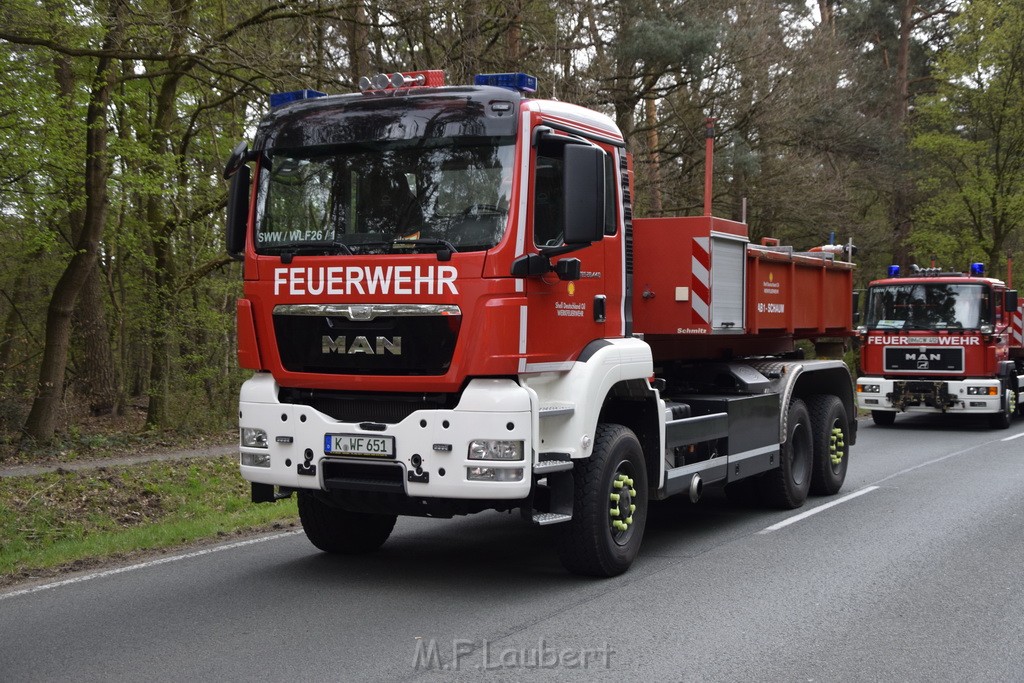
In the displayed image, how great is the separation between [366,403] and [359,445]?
0.29 metres

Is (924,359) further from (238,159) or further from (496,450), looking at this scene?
(238,159)

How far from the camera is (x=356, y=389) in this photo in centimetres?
677

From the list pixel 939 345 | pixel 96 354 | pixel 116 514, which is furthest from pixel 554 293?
pixel 96 354

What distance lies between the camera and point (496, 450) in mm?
6359

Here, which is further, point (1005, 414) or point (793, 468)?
point (1005, 414)

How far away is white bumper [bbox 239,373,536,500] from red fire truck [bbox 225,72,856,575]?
0.01 meters

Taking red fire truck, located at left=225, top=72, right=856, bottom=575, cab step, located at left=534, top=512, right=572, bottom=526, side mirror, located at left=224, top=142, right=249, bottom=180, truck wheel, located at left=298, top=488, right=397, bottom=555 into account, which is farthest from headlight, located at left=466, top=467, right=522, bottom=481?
side mirror, located at left=224, top=142, right=249, bottom=180

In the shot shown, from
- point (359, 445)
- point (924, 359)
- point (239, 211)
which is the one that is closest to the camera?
point (359, 445)

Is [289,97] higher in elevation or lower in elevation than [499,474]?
higher

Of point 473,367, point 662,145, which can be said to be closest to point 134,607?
point 473,367

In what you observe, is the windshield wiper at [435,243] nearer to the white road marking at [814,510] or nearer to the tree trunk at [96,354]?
the white road marking at [814,510]

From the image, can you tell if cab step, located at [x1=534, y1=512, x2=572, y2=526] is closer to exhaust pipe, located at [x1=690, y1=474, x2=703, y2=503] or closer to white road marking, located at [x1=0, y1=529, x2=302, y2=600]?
exhaust pipe, located at [x1=690, y1=474, x2=703, y2=503]

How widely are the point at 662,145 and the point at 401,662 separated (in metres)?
19.5

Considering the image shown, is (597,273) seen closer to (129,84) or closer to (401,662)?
(401,662)
